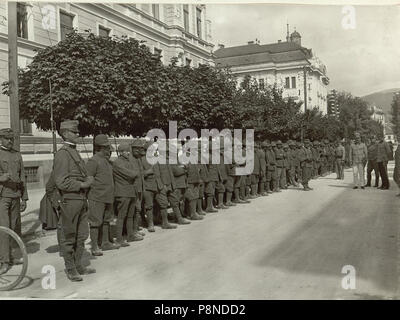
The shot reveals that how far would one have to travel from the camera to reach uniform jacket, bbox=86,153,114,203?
6738 mm

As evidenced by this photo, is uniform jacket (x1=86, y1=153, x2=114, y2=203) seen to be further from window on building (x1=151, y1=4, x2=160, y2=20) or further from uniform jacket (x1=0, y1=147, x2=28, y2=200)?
window on building (x1=151, y1=4, x2=160, y2=20)

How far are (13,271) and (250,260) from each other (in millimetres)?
3158

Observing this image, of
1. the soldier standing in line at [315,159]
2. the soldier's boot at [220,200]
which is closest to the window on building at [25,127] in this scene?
the soldier's boot at [220,200]

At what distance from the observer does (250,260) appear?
19.8 ft

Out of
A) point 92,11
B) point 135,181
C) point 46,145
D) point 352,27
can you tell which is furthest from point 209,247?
point 92,11

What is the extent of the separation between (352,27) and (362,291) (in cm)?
317

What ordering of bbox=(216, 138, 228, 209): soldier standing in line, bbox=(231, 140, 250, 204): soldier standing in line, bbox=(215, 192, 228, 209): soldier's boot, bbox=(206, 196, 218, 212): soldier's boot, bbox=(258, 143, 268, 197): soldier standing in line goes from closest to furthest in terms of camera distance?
bbox=(206, 196, 218, 212): soldier's boot → bbox=(216, 138, 228, 209): soldier standing in line → bbox=(215, 192, 228, 209): soldier's boot → bbox=(231, 140, 250, 204): soldier standing in line → bbox=(258, 143, 268, 197): soldier standing in line

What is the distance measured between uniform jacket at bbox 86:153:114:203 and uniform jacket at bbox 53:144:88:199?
4.19 feet

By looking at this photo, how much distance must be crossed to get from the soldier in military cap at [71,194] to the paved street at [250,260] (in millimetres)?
397

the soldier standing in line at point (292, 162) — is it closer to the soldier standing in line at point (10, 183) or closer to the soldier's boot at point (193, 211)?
the soldier's boot at point (193, 211)

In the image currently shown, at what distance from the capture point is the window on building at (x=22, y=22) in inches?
613

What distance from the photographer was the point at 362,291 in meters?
4.68

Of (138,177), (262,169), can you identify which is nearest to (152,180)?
(138,177)

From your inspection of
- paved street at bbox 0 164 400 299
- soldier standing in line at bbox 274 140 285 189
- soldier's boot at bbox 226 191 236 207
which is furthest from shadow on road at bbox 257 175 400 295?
soldier standing in line at bbox 274 140 285 189
